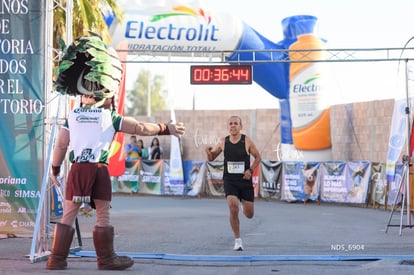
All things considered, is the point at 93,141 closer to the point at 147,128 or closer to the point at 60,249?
the point at 147,128

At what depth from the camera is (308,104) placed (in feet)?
78.7

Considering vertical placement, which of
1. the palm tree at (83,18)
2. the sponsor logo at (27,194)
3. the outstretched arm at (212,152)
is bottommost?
the sponsor logo at (27,194)

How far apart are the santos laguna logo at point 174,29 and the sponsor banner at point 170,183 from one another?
4.34 m

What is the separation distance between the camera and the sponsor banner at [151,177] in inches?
1009

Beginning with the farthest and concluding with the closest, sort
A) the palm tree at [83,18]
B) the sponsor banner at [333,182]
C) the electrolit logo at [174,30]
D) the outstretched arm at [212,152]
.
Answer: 1. the electrolit logo at [174,30]
2. the sponsor banner at [333,182]
3. the palm tree at [83,18]
4. the outstretched arm at [212,152]

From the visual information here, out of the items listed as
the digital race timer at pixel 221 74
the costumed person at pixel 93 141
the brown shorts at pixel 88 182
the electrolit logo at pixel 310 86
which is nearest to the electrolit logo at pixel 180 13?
the electrolit logo at pixel 310 86

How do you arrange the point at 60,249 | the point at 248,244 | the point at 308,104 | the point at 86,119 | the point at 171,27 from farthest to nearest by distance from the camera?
the point at 308,104 < the point at 171,27 < the point at 248,244 < the point at 86,119 < the point at 60,249

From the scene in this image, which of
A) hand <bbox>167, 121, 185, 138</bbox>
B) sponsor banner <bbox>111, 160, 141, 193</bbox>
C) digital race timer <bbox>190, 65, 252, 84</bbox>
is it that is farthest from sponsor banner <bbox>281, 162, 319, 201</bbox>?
hand <bbox>167, 121, 185, 138</bbox>

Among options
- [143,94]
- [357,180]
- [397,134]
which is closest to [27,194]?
[397,134]

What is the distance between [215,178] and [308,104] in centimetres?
355

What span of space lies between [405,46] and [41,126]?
23.2ft

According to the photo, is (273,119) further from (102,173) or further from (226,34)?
(102,173)

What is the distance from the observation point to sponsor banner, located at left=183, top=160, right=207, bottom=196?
81.9 feet

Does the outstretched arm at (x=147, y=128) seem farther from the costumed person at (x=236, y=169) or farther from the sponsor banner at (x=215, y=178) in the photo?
the sponsor banner at (x=215, y=178)
